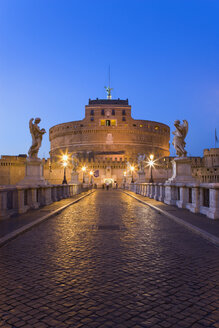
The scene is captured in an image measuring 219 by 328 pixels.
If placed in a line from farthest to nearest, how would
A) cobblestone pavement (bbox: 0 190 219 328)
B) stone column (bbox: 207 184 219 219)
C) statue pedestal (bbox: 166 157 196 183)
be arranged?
1. statue pedestal (bbox: 166 157 196 183)
2. stone column (bbox: 207 184 219 219)
3. cobblestone pavement (bbox: 0 190 219 328)

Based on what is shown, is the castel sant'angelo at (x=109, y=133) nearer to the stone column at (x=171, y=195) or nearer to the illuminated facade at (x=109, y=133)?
the illuminated facade at (x=109, y=133)

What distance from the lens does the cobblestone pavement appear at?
9.70ft

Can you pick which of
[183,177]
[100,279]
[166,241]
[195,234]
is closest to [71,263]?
[100,279]

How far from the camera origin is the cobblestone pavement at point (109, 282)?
2.96 meters

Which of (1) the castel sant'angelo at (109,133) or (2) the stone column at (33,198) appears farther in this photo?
(1) the castel sant'angelo at (109,133)

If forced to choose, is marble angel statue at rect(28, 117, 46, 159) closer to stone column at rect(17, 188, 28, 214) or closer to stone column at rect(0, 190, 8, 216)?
stone column at rect(17, 188, 28, 214)

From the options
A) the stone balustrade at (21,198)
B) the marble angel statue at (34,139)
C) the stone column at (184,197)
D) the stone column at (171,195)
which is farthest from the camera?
the marble angel statue at (34,139)

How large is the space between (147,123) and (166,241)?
99.4 m

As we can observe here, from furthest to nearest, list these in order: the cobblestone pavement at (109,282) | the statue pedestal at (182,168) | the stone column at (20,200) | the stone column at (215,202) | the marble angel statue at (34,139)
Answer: the marble angel statue at (34,139)
the statue pedestal at (182,168)
the stone column at (20,200)
the stone column at (215,202)
the cobblestone pavement at (109,282)

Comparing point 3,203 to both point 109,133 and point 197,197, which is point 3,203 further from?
point 109,133

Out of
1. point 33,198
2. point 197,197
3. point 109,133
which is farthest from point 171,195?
point 109,133

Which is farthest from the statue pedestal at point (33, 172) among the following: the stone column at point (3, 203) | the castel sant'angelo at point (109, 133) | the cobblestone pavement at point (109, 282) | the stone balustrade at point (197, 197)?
the castel sant'angelo at point (109, 133)

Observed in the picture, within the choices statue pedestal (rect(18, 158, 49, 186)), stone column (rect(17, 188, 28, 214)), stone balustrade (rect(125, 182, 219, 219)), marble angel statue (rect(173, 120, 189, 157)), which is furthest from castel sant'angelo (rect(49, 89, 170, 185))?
stone column (rect(17, 188, 28, 214))

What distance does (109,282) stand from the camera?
12.9 feet
